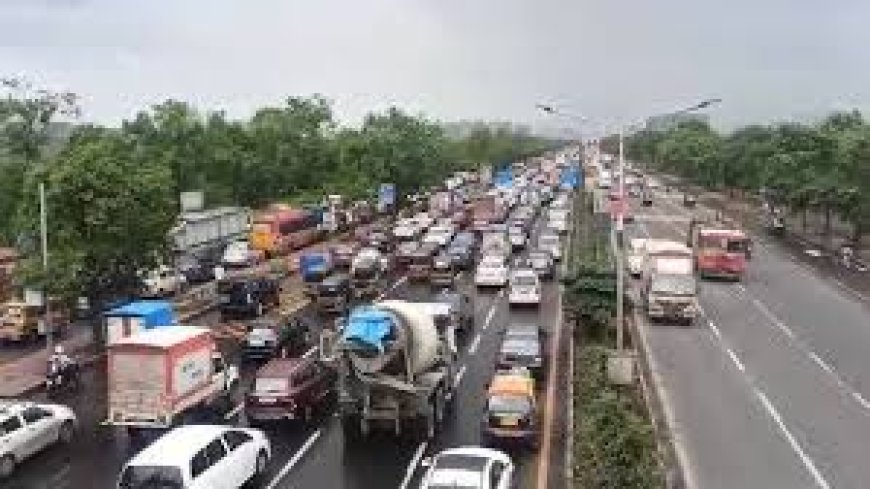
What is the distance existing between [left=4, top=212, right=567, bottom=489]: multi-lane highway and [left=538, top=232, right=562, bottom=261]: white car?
A: 93.5 ft

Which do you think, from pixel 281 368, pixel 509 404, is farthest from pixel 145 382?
pixel 509 404

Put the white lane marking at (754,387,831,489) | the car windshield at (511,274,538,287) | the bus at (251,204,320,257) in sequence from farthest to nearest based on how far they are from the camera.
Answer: the bus at (251,204,320,257), the car windshield at (511,274,538,287), the white lane marking at (754,387,831,489)

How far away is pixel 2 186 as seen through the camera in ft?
220

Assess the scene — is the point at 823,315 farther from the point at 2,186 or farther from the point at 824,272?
the point at 2,186

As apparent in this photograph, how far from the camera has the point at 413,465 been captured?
28.4m

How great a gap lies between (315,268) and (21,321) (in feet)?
58.3

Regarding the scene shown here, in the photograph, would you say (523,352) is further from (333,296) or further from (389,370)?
(333,296)

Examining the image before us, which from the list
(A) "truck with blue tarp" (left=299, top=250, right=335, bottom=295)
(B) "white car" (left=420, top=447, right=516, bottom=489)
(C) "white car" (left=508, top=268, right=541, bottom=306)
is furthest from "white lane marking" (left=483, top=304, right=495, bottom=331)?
(B) "white car" (left=420, top=447, right=516, bottom=489)

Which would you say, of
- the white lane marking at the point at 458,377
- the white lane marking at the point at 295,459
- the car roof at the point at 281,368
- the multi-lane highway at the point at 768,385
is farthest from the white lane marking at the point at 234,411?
the multi-lane highway at the point at 768,385

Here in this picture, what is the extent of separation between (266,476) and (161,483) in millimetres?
4527

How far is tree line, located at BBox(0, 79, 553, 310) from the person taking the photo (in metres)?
41.5

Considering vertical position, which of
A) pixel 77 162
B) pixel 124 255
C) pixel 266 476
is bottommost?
pixel 266 476

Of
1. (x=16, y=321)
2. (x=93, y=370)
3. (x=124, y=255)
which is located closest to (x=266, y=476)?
(x=93, y=370)

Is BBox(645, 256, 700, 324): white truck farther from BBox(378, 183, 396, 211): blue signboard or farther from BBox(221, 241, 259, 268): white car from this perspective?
BBox(378, 183, 396, 211): blue signboard
